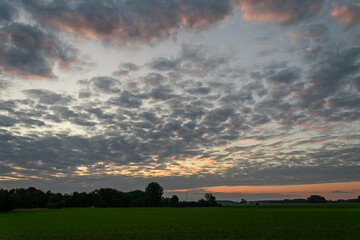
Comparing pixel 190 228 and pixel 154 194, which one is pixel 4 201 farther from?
pixel 190 228

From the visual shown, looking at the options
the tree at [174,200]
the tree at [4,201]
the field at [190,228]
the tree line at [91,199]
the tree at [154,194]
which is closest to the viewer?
the field at [190,228]

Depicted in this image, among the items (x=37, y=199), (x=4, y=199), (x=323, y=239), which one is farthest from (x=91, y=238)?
(x=37, y=199)

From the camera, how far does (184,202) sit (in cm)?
17550

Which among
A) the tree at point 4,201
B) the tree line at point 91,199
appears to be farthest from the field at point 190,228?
the tree line at point 91,199

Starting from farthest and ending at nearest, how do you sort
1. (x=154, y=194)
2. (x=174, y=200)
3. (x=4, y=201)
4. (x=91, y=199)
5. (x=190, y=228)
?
(x=154, y=194) < (x=174, y=200) < (x=91, y=199) < (x=4, y=201) < (x=190, y=228)

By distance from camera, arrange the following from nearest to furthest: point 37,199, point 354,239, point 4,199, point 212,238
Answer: point 354,239
point 212,238
point 4,199
point 37,199

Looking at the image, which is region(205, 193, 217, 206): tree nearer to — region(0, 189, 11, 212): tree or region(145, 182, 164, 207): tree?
region(145, 182, 164, 207): tree

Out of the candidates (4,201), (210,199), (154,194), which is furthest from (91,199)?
(210,199)

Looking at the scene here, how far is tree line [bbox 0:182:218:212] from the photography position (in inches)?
5591

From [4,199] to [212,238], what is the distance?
115 m

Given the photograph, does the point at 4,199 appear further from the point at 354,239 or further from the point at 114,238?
the point at 354,239

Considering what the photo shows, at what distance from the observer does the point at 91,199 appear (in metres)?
168

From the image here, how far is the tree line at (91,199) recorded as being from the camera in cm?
14200

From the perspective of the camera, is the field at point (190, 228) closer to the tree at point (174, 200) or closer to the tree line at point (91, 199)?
the tree line at point (91, 199)
